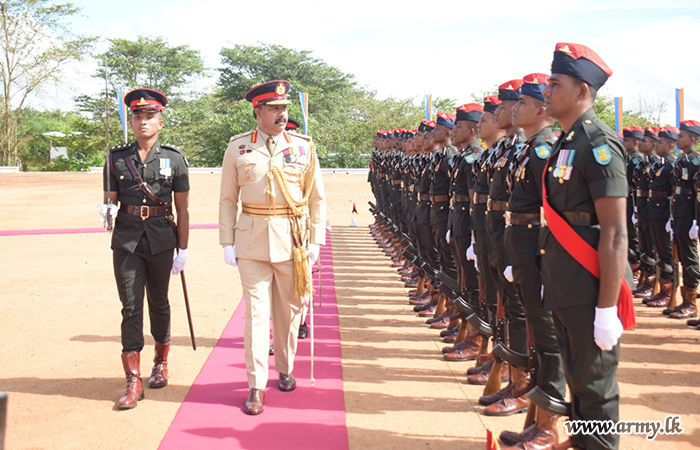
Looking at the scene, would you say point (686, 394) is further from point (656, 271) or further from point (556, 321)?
point (656, 271)

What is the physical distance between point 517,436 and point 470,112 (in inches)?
136

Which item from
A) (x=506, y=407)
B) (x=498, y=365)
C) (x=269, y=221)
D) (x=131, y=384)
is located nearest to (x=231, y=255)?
(x=269, y=221)

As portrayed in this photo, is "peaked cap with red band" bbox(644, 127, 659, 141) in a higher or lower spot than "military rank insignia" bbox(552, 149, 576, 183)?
higher

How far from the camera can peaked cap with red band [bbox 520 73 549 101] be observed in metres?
4.27

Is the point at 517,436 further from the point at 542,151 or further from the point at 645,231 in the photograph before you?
the point at 645,231

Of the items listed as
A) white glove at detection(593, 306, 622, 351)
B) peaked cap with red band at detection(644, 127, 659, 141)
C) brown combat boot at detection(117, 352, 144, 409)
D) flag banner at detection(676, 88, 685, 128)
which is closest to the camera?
white glove at detection(593, 306, 622, 351)

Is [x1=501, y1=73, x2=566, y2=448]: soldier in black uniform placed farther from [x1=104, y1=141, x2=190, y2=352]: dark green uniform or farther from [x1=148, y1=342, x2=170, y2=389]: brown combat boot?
[x1=148, y1=342, x2=170, y2=389]: brown combat boot

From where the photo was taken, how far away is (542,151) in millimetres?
3955

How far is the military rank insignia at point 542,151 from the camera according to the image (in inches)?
154

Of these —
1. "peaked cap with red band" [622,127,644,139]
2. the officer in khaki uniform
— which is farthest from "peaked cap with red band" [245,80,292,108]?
"peaked cap with red band" [622,127,644,139]

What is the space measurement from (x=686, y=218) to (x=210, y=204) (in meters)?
19.4

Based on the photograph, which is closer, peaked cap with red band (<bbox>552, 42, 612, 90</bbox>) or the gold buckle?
peaked cap with red band (<bbox>552, 42, 612, 90</bbox>)

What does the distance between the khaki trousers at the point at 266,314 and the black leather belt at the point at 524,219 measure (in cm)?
167

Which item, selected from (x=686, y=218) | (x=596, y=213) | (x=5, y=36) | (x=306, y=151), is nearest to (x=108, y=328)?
(x=306, y=151)
